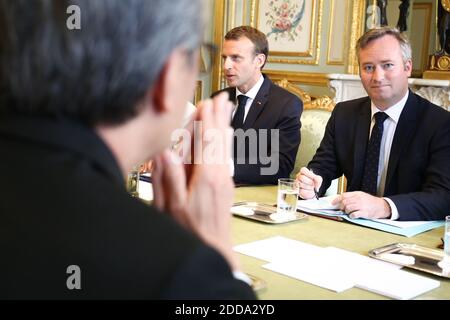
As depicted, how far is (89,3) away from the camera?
608 mm

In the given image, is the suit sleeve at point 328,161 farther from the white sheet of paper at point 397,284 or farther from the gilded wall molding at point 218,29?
the gilded wall molding at point 218,29

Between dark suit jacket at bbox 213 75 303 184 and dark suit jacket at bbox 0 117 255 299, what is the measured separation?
1.94 metres

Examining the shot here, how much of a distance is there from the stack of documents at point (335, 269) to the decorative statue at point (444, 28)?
11.2 ft

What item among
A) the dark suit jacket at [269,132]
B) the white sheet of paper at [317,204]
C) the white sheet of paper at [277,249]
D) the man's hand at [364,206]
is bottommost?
the white sheet of paper at [277,249]

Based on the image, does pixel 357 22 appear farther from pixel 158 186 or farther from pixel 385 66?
pixel 158 186

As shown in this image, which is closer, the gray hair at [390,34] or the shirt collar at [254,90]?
the gray hair at [390,34]

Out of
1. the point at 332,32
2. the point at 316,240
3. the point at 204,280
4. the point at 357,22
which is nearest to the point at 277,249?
the point at 316,240

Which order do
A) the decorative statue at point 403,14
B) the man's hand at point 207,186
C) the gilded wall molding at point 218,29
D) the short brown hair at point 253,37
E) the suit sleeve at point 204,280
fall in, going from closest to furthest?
the suit sleeve at point 204,280, the man's hand at point 207,186, the short brown hair at point 253,37, the decorative statue at point 403,14, the gilded wall molding at point 218,29

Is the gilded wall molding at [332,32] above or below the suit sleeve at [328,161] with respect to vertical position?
above

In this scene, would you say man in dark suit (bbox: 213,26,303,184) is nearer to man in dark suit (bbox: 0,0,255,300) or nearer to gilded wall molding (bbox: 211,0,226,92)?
man in dark suit (bbox: 0,0,255,300)

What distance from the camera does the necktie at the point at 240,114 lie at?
305 centimetres

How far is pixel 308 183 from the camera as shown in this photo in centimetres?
207

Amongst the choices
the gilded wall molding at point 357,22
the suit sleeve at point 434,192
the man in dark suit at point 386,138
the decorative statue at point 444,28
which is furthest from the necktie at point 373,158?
the gilded wall molding at point 357,22

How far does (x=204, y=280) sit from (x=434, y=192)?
1618 mm
